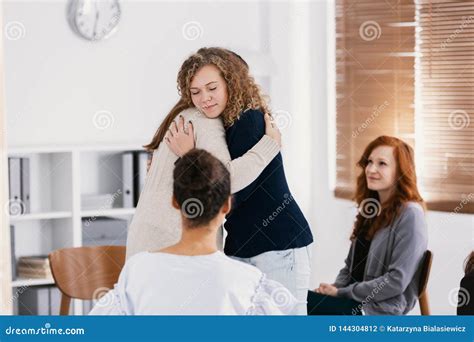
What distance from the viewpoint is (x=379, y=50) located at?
3.45m

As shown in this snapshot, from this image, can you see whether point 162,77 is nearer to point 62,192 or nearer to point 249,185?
point 62,192

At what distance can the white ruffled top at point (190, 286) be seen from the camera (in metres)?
1.86

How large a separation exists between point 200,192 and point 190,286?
202 millimetres

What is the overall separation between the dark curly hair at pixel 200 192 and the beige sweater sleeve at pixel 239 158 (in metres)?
0.25

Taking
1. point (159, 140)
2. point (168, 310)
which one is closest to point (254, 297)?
point (168, 310)

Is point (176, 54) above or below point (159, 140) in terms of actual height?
above

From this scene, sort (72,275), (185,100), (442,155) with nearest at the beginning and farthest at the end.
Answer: (185,100) < (72,275) < (442,155)

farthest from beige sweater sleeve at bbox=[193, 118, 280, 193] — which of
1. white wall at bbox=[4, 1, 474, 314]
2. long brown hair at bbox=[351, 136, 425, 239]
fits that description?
white wall at bbox=[4, 1, 474, 314]

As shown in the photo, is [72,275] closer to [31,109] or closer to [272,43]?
[31,109]

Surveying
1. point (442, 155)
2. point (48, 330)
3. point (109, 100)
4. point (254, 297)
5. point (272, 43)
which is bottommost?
point (48, 330)

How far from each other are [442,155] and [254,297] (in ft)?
5.00

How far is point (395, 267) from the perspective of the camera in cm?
263

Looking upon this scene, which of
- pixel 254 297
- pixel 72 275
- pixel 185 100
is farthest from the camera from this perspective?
pixel 72 275

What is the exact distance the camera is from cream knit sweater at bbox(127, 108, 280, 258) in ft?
7.22
